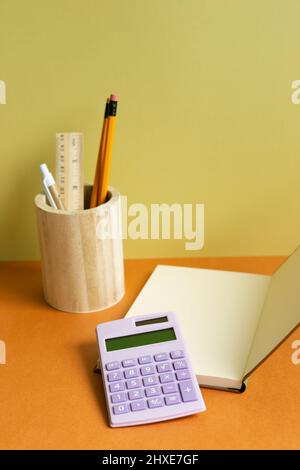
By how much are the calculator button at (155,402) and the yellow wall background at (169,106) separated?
307 mm

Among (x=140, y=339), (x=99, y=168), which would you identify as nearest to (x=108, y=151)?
(x=99, y=168)

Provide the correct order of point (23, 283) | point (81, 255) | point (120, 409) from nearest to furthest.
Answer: point (120, 409)
point (81, 255)
point (23, 283)

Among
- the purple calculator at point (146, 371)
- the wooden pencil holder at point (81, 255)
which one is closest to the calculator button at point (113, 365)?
the purple calculator at point (146, 371)

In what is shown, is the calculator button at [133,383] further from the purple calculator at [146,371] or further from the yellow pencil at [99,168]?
the yellow pencil at [99,168]

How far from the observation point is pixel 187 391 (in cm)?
51

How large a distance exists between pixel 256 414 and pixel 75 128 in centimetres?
41

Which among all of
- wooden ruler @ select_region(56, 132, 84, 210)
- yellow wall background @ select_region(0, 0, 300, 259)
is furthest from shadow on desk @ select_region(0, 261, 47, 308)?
wooden ruler @ select_region(56, 132, 84, 210)

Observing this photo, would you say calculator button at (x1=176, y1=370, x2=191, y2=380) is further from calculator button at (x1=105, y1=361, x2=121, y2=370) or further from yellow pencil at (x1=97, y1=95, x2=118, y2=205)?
yellow pencil at (x1=97, y1=95, x2=118, y2=205)

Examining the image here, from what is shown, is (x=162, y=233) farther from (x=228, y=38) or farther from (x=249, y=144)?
(x=228, y=38)

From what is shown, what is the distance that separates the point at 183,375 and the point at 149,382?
1.3 inches

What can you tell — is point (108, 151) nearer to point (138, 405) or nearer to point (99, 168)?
point (99, 168)

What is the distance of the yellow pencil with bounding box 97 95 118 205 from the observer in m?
0.62

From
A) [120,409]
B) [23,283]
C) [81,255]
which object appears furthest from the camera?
[23,283]

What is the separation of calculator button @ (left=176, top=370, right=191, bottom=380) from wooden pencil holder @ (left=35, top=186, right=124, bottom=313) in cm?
17
